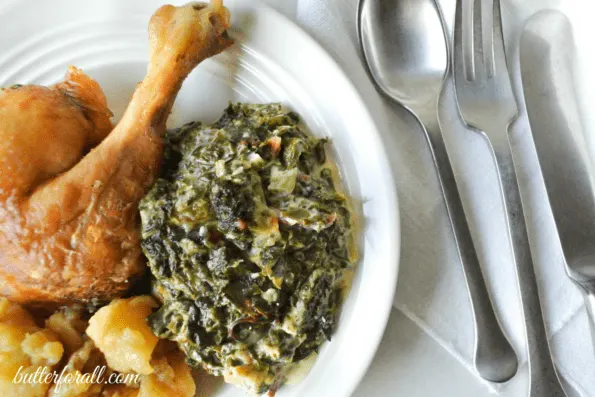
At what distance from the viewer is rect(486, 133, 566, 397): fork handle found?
1933 mm

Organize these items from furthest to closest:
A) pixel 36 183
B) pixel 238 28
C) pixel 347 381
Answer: pixel 238 28 < pixel 347 381 < pixel 36 183

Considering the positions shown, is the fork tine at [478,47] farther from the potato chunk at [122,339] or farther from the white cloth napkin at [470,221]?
the potato chunk at [122,339]

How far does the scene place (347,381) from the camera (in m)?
1.86

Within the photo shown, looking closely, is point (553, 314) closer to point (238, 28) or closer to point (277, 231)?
point (277, 231)

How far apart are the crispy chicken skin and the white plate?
16cm

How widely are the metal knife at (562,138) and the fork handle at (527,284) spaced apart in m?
0.13

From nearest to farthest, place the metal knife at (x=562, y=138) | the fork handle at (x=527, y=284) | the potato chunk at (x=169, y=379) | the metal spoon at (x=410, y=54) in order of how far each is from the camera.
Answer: the potato chunk at (x=169, y=379) → the fork handle at (x=527, y=284) → the metal knife at (x=562, y=138) → the metal spoon at (x=410, y=54)

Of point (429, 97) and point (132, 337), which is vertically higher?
point (429, 97)

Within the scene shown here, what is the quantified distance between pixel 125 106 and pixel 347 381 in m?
1.36

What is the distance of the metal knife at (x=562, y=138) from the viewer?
204cm

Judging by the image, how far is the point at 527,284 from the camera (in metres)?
2.02

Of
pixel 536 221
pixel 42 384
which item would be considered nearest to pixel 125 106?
pixel 42 384

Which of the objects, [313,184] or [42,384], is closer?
[42,384]

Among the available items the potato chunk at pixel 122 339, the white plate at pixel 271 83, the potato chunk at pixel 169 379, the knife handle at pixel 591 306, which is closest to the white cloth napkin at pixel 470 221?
the knife handle at pixel 591 306
